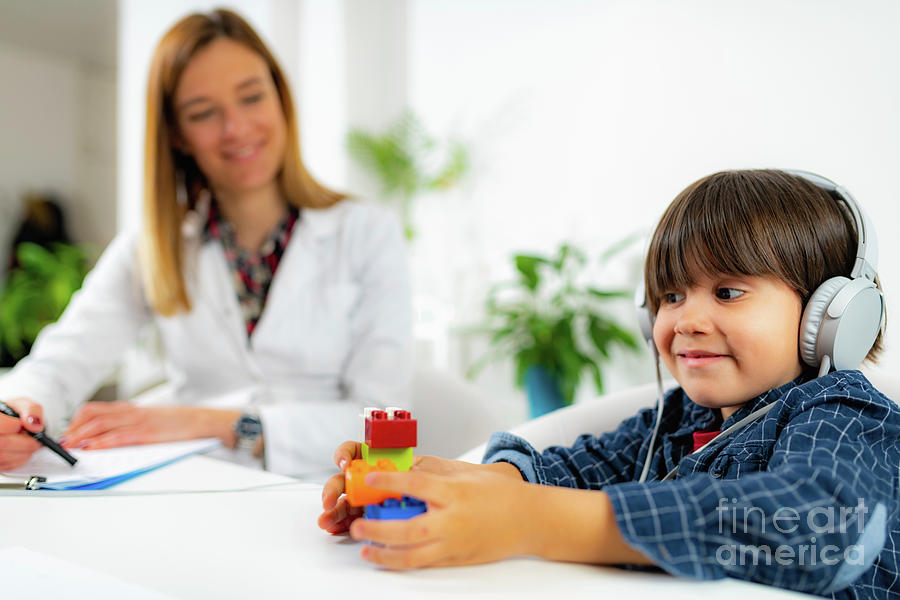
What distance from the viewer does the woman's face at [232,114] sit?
4.71ft

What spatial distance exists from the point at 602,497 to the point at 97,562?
43 cm

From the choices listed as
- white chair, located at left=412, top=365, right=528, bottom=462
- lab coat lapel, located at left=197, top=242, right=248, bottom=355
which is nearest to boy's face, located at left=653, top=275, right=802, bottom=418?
white chair, located at left=412, top=365, right=528, bottom=462

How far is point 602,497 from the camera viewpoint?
530 mm

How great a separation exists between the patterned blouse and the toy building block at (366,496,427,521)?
3.33 feet

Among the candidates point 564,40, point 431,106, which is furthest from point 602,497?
point 431,106

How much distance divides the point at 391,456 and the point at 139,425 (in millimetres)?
658

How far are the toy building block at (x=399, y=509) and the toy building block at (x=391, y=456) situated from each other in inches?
2.0

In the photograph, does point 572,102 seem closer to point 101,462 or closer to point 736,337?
point 736,337

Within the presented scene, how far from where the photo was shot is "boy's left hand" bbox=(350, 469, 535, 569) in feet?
1.63

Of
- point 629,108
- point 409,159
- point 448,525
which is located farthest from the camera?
point 409,159

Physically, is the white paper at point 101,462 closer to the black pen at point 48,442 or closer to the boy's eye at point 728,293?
the black pen at point 48,442

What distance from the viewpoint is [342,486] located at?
64 centimetres

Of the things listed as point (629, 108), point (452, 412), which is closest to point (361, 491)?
point (452, 412)

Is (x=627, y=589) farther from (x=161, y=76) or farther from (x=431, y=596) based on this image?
(x=161, y=76)
